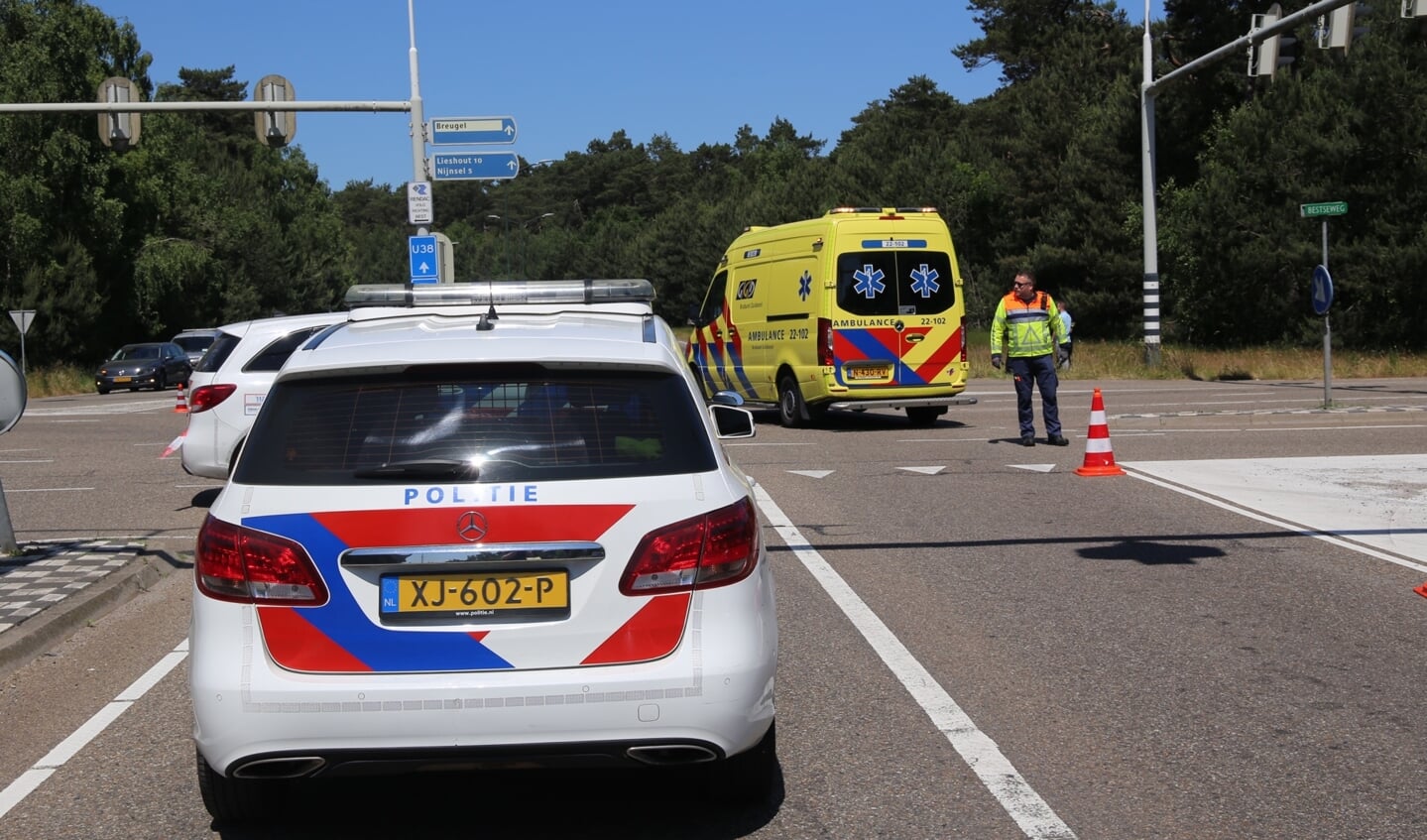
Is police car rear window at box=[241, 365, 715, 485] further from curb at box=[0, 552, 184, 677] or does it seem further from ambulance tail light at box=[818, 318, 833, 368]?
ambulance tail light at box=[818, 318, 833, 368]

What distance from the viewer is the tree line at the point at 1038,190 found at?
1713 inches

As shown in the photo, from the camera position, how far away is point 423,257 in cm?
2653

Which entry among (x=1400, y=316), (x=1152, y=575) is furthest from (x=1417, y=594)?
(x=1400, y=316)

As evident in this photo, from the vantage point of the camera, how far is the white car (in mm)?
13336

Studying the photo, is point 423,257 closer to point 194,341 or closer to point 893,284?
point 893,284

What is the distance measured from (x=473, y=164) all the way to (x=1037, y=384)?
1263cm

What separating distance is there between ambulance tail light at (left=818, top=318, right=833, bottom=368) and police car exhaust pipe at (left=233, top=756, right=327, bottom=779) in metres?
15.5

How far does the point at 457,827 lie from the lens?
4.97 m

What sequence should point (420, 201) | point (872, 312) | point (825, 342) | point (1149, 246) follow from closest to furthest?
point (825, 342), point (872, 312), point (420, 201), point (1149, 246)

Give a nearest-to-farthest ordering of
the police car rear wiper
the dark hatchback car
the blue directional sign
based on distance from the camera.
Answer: the police car rear wiper, the blue directional sign, the dark hatchback car

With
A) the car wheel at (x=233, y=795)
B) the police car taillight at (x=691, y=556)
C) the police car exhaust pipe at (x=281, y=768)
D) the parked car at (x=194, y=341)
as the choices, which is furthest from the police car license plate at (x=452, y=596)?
the parked car at (x=194, y=341)

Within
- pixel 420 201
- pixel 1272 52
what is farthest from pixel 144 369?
pixel 1272 52

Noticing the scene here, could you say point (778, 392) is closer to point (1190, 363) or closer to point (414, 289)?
point (414, 289)

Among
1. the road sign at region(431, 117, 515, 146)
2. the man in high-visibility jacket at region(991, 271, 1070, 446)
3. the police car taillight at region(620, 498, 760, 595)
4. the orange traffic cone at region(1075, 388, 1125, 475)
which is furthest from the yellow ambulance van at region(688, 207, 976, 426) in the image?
the police car taillight at region(620, 498, 760, 595)
